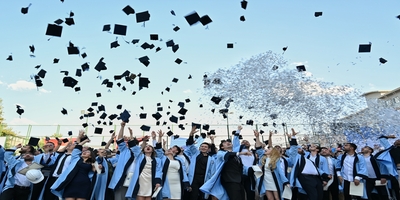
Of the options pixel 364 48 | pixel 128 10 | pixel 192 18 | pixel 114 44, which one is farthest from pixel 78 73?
pixel 364 48

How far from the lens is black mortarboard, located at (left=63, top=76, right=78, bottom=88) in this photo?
8031 mm

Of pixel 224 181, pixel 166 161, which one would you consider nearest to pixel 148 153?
pixel 166 161

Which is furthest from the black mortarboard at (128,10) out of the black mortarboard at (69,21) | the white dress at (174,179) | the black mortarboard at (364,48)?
the black mortarboard at (364,48)

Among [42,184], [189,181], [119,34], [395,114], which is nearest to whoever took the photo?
[42,184]

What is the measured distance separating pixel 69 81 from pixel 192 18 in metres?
3.95

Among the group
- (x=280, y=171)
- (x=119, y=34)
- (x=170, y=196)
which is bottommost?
(x=170, y=196)

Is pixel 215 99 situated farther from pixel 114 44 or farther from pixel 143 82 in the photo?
pixel 114 44

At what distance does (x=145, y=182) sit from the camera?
5078 mm

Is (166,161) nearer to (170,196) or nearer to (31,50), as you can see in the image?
(170,196)

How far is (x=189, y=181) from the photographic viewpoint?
589 cm

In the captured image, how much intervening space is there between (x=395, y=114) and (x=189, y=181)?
1557 cm

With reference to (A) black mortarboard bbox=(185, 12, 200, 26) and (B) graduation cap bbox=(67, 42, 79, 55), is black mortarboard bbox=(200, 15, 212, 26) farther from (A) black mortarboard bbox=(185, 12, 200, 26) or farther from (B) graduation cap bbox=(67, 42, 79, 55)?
(B) graduation cap bbox=(67, 42, 79, 55)

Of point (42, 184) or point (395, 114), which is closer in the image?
point (42, 184)

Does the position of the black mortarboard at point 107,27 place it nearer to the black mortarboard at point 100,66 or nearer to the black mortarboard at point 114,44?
the black mortarboard at point 114,44
